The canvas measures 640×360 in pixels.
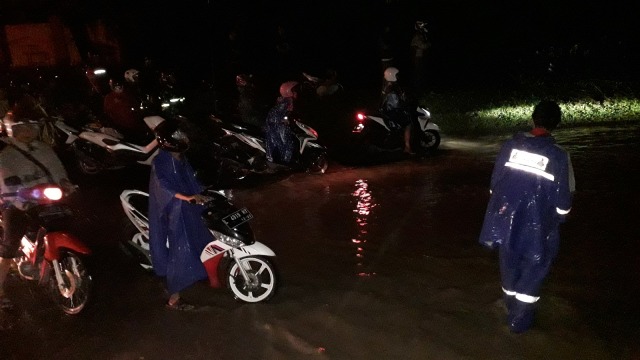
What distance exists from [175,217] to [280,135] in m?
5.36

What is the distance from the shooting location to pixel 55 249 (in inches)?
199

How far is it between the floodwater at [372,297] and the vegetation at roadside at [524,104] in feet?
19.7

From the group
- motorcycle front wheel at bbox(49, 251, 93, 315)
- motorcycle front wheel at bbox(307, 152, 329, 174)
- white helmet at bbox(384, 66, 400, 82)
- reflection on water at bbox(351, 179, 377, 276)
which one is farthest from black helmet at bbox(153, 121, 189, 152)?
white helmet at bbox(384, 66, 400, 82)

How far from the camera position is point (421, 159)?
450 inches

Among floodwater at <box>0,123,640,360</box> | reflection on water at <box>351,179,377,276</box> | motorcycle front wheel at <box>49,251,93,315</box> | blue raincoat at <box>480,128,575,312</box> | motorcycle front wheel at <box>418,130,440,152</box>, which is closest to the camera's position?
blue raincoat at <box>480,128,575,312</box>

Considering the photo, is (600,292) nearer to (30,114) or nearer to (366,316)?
(366,316)

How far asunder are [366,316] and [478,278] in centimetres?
140

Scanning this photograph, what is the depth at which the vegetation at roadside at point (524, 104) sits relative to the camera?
47.2ft

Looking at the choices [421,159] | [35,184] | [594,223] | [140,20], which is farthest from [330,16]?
[35,184]

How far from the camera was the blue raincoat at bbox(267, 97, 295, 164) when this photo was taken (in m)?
10.2

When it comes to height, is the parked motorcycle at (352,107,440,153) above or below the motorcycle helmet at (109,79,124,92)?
below

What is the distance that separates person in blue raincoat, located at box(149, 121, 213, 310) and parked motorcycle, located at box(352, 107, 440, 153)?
7045 mm

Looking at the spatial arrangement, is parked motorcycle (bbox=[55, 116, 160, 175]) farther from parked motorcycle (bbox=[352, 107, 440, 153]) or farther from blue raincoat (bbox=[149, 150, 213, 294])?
blue raincoat (bbox=[149, 150, 213, 294])

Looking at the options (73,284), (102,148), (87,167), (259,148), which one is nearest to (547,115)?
(73,284)
